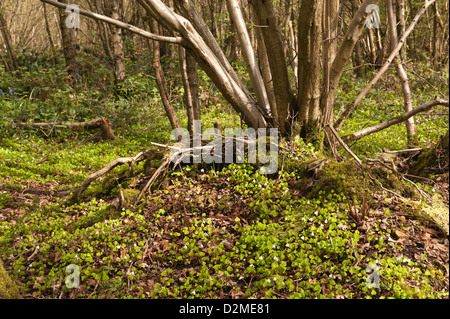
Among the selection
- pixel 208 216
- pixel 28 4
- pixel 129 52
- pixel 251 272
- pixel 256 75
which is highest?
pixel 28 4

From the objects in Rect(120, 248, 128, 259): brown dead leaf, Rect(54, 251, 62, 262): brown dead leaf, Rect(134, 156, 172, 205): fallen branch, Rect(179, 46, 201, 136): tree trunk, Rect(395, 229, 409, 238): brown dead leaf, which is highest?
Rect(179, 46, 201, 136): tree trunk

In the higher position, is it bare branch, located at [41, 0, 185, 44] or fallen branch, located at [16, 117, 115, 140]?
bare branch, located at [41, 0, 185, 44]

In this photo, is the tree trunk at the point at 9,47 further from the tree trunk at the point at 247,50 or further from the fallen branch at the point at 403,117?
the fallen branch at the point at 403,117

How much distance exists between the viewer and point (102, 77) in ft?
40.3

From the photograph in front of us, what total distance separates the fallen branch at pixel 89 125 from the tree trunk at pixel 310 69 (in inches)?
197

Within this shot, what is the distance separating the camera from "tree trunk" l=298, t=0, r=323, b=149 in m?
4.36

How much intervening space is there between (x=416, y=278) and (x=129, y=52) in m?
14.0

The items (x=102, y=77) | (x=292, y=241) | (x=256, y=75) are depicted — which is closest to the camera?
(x=292, y=241)

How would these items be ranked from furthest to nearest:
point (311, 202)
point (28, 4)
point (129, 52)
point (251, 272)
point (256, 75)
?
point (28, 4) < point (129, 52) < point (256, 75) < point (311, 202) < point (251, 272)

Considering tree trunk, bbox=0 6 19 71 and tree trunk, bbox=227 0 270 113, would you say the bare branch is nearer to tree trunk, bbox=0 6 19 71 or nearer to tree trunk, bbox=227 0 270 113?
tree trunk, bbox=227 0 270 113

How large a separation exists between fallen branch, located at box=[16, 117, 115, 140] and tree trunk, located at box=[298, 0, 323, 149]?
501cm

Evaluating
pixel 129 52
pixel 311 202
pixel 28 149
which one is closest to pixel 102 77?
pixel 129 52

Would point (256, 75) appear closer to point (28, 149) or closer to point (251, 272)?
point (251, 272)

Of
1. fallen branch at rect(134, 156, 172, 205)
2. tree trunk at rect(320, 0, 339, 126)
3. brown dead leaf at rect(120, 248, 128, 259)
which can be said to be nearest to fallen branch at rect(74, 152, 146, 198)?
fallen branch at rect(134, 156, 172, 205)
